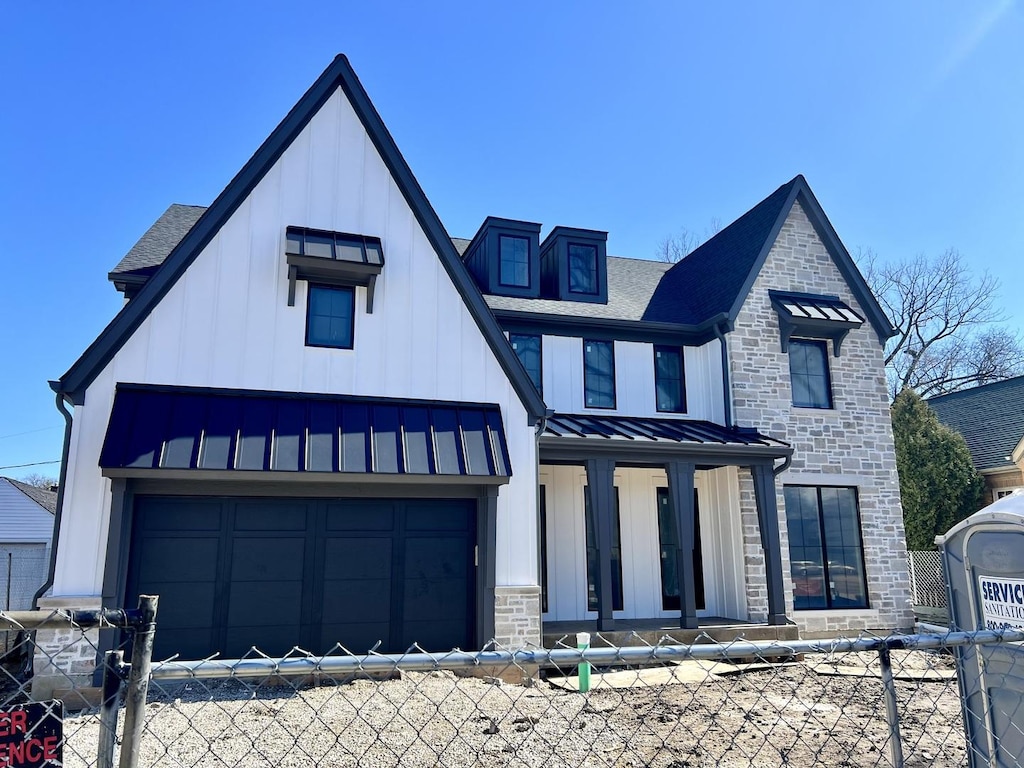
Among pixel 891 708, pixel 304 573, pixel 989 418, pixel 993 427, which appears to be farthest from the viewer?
pixel 989 418

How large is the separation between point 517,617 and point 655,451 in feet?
12.9

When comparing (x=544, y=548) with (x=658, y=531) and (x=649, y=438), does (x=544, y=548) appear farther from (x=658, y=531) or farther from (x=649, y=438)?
(x=649, y=438)

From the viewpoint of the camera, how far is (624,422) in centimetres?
1378

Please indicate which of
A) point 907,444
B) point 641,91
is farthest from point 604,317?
point 907,444

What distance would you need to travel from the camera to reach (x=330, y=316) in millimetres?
10570

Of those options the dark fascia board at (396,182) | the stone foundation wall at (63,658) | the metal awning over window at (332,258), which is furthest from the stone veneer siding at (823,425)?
the stone foundation wall at (63,658)

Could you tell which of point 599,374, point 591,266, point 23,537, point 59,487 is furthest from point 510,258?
point 23,537

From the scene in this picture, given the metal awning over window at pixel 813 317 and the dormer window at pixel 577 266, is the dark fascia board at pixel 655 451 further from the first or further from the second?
the dormer window at pixel 577 266

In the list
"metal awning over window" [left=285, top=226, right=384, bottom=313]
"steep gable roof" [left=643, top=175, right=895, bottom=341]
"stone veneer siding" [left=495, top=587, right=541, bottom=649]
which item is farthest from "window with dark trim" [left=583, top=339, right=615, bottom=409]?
"metal awning over window" [left=285, top=226, right=384, bottom=313]

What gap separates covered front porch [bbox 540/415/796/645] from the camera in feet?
39.7

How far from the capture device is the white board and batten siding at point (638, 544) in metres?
13.5

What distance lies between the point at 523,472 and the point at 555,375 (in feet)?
12.0

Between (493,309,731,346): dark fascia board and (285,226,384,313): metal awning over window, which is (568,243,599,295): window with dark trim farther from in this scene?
(285,226,384,313): metal awning over window

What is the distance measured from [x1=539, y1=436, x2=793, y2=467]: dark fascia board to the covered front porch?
20 millimetres
